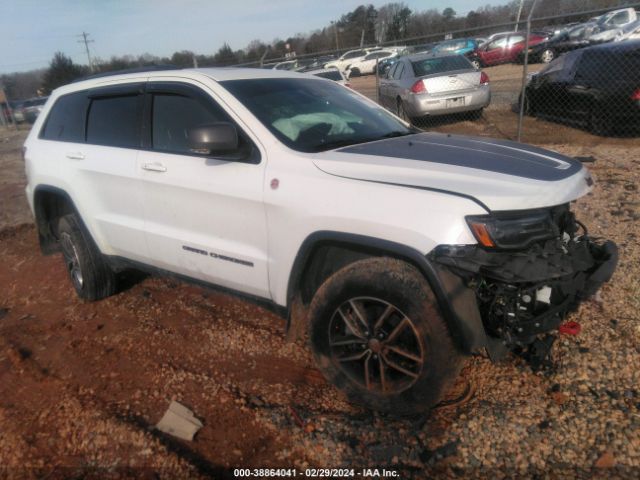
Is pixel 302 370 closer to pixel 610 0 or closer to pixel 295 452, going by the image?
pixel 295 452

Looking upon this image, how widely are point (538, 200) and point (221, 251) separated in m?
1.84

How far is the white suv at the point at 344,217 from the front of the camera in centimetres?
240

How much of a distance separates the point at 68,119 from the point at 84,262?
1.23 meters

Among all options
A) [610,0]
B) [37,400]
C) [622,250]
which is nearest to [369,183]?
[37,400]

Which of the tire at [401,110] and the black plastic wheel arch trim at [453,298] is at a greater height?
the black plastic wheel arch trim at [453,298]

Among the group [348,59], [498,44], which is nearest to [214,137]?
[498,44]

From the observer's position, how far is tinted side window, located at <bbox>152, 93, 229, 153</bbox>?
333 cm

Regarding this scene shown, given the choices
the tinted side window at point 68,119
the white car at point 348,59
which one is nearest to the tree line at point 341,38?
the white car at point 348,59

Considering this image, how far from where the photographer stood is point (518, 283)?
93.8 inches

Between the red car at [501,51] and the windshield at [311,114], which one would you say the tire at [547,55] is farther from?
the windshield at [311,114]

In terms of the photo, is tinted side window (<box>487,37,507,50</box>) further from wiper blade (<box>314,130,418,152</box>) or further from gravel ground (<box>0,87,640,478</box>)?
wiper blade (<box>314,130,418,152</box>)

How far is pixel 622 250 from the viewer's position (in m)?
4.52

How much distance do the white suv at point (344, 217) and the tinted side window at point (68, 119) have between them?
16 centimetres

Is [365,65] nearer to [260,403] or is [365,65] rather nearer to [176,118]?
[176,118]
